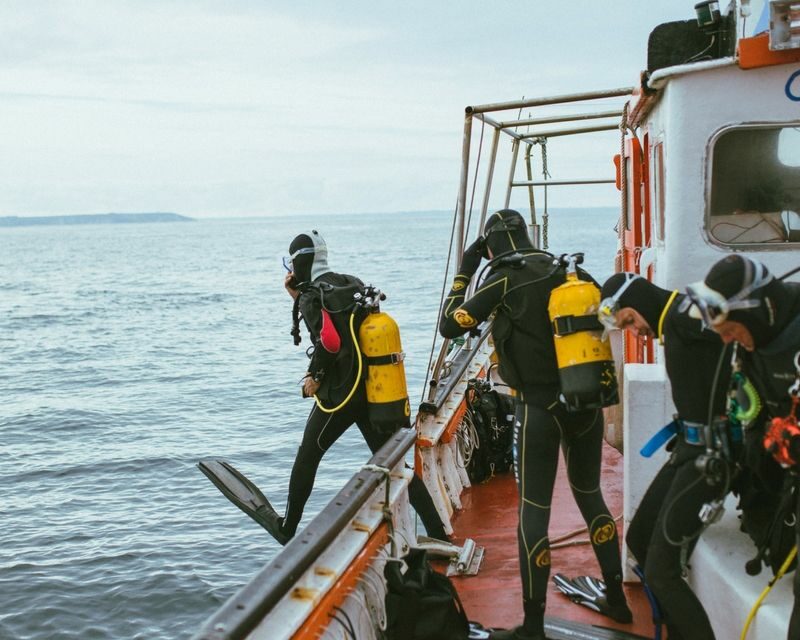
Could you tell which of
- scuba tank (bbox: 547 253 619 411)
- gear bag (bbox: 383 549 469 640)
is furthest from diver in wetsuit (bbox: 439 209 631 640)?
gear bag (bbox: 383 549 469 640)

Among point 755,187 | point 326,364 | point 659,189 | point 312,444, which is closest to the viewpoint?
point 755,187

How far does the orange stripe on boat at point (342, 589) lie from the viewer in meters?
2.83

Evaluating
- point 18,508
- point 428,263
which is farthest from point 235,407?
point 428,263

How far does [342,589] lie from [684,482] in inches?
47.7

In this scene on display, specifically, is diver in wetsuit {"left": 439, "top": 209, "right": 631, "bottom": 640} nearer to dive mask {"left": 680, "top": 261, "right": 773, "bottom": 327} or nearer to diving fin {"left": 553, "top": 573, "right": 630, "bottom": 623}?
diving fin {"left": 553, "top": 573, "right": 630, "bottom": 623}

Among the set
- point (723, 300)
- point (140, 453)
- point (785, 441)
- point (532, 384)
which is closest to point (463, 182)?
point (532, 384)

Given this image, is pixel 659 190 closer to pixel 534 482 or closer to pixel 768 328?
pixel 534 482

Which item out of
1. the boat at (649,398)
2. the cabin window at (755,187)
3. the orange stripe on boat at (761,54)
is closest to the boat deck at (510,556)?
the boat at (649,398)

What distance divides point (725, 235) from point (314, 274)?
2174 millimetres

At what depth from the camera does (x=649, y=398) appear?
3.81 meters

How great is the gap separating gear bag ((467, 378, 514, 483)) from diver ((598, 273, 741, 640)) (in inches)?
128

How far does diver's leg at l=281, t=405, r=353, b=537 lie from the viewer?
16.6ft

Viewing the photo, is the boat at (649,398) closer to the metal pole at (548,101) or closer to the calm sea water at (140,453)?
the metal pole at (548,101)

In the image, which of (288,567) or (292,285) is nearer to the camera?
(288,567)
